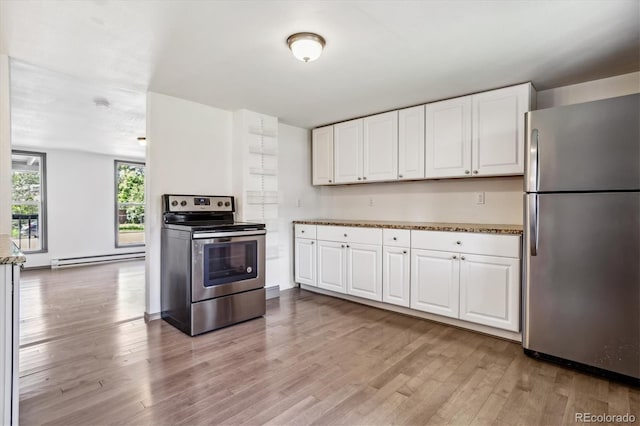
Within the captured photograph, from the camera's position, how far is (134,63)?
250 cm

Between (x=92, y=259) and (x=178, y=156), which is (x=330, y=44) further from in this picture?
(x=92, y=259)

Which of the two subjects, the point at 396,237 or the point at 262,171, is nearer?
the point at 396,237

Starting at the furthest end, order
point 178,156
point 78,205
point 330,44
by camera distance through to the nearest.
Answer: point 78,205
point 178,156
point 330,44

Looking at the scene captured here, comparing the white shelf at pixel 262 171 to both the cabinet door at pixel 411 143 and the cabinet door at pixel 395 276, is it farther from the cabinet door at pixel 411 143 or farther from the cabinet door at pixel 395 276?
the cabinet door at pixel 395 276

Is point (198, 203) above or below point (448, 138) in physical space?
below

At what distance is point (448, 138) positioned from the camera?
126 inches

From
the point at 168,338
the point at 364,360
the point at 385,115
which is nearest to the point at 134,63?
the point at 168,338

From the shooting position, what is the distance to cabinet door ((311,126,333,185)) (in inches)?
168

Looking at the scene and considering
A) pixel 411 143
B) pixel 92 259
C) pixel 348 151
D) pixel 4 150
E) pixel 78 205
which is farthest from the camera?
pixel 92 259

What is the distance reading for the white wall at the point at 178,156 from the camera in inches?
124

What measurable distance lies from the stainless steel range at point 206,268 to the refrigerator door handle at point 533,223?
2272 millimetres

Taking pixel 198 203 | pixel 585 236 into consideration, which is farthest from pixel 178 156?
pixel 585 236

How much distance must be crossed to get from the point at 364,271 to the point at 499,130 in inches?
72.0
